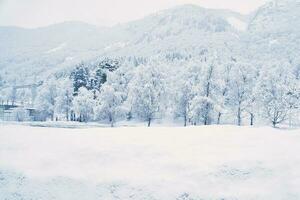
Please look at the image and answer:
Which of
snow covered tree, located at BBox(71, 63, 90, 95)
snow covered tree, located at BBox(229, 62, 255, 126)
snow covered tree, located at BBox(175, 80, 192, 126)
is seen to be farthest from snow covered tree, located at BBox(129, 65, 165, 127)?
snow covered tree, located at BBox(71, 63, 90, 95)

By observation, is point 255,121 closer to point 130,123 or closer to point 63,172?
point 130,123

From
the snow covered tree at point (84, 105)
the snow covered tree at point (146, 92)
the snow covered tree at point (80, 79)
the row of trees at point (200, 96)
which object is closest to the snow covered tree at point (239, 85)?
the row of trees at point (200, 96)

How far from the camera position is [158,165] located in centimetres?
1731

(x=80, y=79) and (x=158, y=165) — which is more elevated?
(x=80, y=79)

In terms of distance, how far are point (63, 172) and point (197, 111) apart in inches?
1790

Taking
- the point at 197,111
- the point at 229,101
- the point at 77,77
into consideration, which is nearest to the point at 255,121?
the point at 229,101

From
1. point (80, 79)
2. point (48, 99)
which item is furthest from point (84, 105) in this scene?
point (48, 99)

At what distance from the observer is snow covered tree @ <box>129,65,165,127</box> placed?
69625mm

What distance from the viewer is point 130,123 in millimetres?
80312

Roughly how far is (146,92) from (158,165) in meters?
52.7

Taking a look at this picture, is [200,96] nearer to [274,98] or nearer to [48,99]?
[274,98]

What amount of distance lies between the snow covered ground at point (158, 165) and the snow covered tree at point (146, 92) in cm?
4807

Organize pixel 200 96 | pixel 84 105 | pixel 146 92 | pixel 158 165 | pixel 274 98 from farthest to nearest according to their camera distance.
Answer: pixel 84 105 < pixel 146 92 < pixel 274 98 < pixel 200 96 < pixel 158 165

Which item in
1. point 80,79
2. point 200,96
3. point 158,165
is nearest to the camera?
point 158,165
